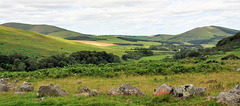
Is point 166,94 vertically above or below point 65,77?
above

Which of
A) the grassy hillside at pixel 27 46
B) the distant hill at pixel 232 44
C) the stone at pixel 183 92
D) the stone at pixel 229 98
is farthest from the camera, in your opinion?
the grassy hillside at pixel 27 46

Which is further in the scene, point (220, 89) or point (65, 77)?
point (65, 77)

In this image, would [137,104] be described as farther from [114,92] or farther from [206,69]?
[206,69]

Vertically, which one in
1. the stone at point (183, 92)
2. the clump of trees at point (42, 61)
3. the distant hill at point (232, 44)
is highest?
the distant hill at point (232, 44)

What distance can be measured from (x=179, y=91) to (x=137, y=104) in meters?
3.97

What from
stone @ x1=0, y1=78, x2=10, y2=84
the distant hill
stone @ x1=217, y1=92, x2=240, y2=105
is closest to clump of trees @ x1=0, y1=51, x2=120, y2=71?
stone @ x1=0, y1=78, x2=10, y2=84

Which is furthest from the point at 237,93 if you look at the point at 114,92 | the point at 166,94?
the point at 114,92

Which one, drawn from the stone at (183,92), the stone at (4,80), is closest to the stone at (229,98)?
the stone at (183,92)

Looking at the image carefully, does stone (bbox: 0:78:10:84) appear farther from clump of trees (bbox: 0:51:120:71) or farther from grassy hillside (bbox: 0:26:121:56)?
grassy hillside (bbox: 0:26:121:56)

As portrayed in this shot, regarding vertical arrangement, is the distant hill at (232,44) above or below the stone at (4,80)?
above

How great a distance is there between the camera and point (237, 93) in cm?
1384

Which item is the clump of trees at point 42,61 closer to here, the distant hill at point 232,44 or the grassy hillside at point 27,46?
the grassy hillside at point 27,46

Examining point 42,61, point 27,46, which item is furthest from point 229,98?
point 27,46

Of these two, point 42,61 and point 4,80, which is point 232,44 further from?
point 4,80
